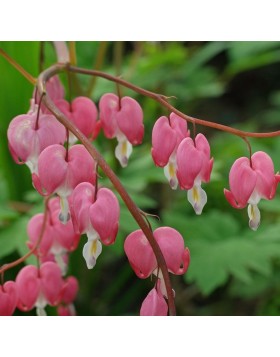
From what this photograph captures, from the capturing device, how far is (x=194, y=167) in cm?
93

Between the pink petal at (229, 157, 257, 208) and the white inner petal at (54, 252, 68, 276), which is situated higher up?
the pink petal at (229, 157, 257, 208)

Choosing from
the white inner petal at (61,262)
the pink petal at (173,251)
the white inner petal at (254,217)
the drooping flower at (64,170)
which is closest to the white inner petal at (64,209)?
the drooping flower at (64,170)

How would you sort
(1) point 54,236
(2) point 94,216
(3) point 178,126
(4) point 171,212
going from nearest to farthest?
(2) point 94,216
(3) point 178,126
(1) point 54,236
(4) point 171,212

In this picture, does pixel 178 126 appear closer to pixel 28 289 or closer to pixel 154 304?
pixel 154 304

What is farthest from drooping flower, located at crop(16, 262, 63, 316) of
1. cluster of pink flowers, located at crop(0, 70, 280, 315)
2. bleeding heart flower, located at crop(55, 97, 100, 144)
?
bleeding heart flower, located at crop(55, 97, 100, 144)

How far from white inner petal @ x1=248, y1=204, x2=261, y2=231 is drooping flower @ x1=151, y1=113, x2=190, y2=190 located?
4.3 inches

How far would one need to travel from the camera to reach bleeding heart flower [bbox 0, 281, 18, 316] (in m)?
1.06

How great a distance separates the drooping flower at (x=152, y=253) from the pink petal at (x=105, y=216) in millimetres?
53

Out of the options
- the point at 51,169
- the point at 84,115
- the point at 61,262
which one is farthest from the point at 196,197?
the point at 61,262

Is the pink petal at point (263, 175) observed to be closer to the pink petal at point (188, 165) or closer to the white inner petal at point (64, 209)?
the pink petal at point (188, 165)

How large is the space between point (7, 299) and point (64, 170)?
0.27 metres

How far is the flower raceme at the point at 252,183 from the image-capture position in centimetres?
94

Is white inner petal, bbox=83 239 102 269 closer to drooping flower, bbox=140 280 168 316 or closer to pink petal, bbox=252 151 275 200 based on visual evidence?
drooping flower, bbox=140 280 168 316
